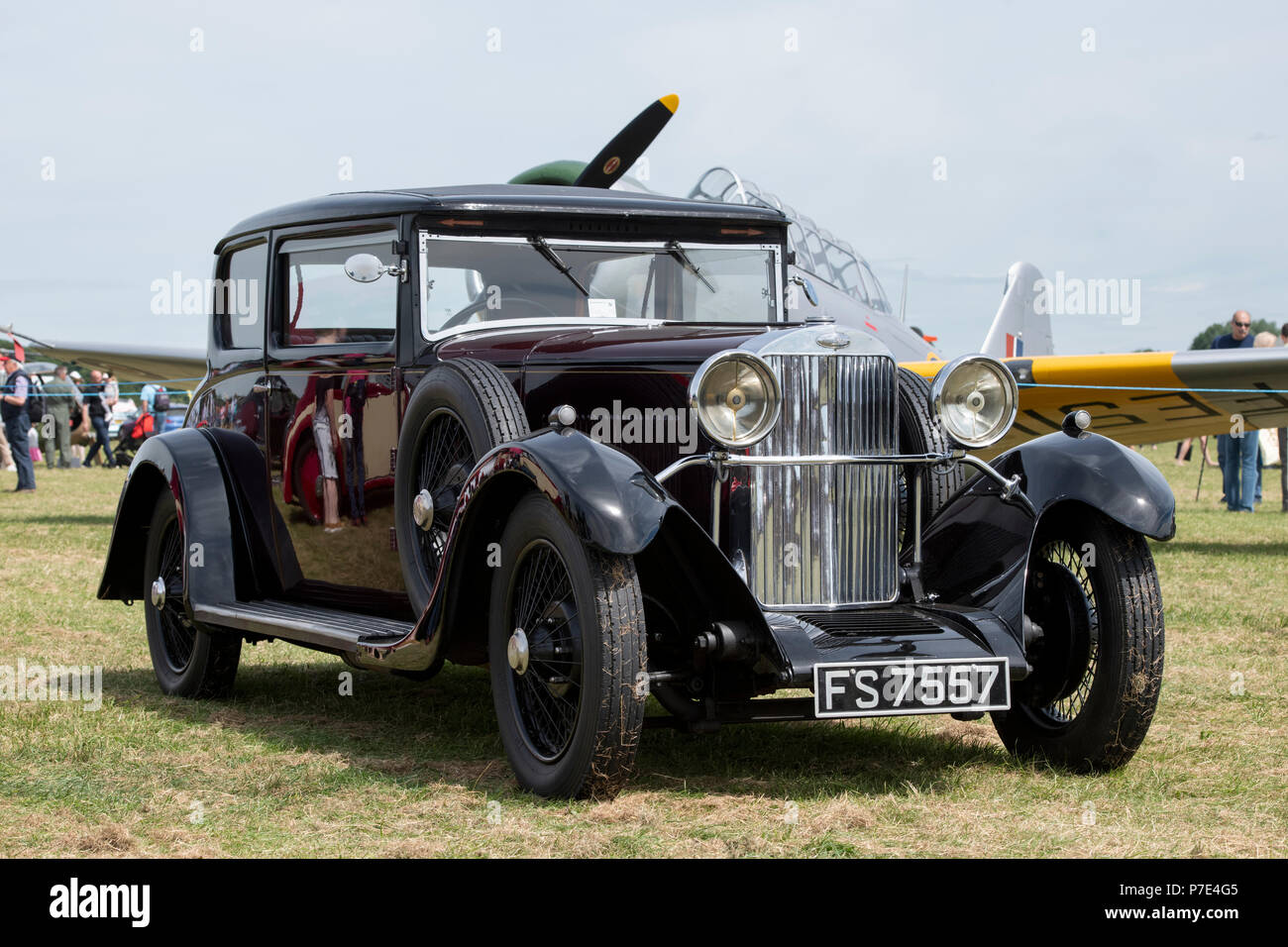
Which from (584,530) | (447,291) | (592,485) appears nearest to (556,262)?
(447,291)

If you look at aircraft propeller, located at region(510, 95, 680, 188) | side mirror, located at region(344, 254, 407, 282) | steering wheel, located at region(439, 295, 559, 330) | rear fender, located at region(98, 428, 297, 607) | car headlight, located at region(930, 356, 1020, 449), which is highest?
aircraft propeller, located at region(510, 95, 680, 188)

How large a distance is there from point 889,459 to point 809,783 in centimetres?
106

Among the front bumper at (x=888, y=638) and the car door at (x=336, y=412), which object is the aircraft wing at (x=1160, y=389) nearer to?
the car door at (x=336, y=412)

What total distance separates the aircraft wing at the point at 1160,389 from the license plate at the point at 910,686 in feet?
23.7

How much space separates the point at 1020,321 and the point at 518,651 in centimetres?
1578

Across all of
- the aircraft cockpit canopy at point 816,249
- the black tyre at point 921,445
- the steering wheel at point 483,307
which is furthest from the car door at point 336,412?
the aircraft cockpit canopy at point 816,249

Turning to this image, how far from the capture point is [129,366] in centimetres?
2130

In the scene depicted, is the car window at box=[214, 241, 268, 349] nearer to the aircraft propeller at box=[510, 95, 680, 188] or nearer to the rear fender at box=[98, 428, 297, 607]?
the rear fender at box=[98, 428, 297, 607]

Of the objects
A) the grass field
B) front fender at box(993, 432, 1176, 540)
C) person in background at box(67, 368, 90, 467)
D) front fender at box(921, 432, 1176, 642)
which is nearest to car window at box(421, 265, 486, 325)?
the grass field

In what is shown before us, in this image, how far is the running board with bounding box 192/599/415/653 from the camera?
189 inches

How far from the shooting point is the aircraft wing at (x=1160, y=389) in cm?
1158

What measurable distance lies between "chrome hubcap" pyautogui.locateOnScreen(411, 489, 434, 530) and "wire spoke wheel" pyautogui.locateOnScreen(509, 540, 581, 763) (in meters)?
0.62
